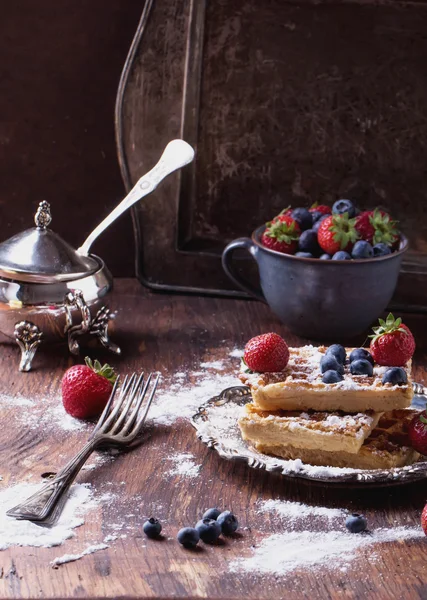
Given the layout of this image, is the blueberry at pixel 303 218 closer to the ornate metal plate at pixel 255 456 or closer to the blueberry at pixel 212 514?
the ornate metal plate at pixel 255 456

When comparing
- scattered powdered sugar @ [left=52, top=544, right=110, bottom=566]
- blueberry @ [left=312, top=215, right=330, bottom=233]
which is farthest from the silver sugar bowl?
scattered powdered sugar @ [left=52, top=544, right=110, bottom=566]

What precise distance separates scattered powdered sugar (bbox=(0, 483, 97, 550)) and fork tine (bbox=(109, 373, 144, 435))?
0.16 meters

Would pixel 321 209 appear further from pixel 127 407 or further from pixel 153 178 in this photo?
pixel 127 407

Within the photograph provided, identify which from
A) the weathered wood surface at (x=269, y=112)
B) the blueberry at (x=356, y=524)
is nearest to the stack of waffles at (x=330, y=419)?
the blueberry at (x=356, y=524)

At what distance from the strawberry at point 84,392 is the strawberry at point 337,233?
55cm

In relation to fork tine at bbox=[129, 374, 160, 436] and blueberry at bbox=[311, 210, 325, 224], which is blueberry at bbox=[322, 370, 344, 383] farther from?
blueberry at bbox=[311, 210, 325, 224]

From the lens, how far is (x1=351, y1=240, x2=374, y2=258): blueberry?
177 centimetres

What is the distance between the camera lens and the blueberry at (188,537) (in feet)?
3.66

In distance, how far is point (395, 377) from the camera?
135 cm

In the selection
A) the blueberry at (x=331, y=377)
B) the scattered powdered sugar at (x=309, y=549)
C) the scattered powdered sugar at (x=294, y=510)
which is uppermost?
the blueberry at (x=331, y=377)

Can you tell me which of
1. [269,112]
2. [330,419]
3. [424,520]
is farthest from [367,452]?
[269,112]

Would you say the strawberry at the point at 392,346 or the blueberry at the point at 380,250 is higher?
the blueberry at the point at 380,250

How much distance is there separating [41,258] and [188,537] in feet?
2.63

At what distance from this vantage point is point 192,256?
212 cm
